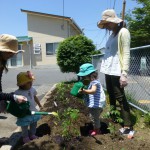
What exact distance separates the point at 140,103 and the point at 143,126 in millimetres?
1421

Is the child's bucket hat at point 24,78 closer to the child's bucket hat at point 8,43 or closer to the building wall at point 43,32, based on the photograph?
the child's bucket hat at point 8,43

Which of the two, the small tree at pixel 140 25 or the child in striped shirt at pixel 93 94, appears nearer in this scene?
the child in striped shirt at pixel 93 94

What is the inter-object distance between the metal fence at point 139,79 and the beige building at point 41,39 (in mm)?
26368

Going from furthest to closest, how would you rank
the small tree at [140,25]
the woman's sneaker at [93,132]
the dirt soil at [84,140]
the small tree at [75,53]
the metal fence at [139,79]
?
1. the small tree at [140,25]
2. the small tree at [75,53]
3. the metal fence at [139,79]
4. the woman's sneaker at [93,132]
5. the dirt soil at [84,140]

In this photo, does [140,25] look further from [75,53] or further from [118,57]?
[118,57]

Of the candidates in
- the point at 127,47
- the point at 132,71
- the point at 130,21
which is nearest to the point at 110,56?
the point at 127,47

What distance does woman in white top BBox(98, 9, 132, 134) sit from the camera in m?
4.61

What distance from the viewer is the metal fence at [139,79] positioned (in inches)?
230

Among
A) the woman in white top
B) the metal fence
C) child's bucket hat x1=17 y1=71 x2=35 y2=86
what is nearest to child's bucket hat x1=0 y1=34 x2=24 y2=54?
child's bucket hat x1=17 y1=71 x2=35 y2=86

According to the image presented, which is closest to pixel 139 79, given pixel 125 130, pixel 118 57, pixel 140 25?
pixel 118 57

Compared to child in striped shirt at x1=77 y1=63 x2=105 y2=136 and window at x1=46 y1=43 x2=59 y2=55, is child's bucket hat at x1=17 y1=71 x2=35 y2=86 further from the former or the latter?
window at x1=46 y1=43 x2=59 y2=55

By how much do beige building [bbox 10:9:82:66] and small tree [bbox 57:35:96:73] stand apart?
20763 mm

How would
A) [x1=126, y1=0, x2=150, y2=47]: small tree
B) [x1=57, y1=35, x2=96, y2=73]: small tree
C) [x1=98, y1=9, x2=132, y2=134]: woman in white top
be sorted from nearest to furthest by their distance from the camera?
1. [x1=98, y1=9, x2=132, y2=134]: woman in white top
2. [x1=57, y1=35, x2=96, y2=73]: small tree
3. [x1=126, y1=0, x2=150, y2=47]: small tree

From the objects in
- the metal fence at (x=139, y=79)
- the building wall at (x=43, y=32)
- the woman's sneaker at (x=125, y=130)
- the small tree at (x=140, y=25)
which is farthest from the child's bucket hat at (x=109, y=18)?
the building wall at (x=43, y=32)
